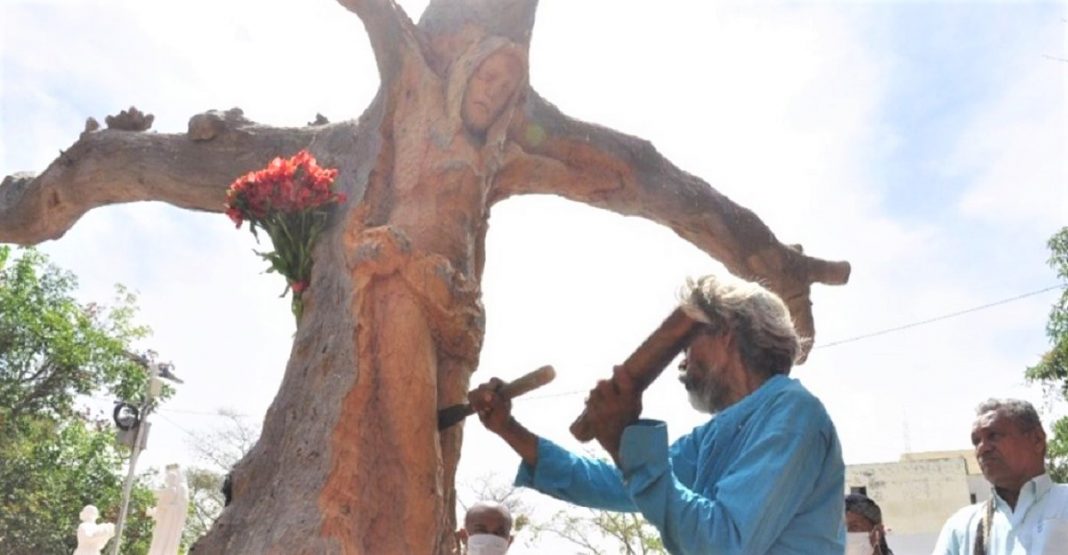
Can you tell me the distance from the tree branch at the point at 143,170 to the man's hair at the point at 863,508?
282cm

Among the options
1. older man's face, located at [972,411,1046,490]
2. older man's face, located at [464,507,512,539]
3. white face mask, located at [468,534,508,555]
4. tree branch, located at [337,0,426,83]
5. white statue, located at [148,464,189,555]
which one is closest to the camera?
older man's face, located at [972,411,1046,490]

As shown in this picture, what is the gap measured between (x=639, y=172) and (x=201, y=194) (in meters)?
2.09

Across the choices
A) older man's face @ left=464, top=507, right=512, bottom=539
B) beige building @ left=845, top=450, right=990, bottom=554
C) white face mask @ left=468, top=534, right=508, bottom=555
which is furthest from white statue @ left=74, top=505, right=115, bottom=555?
beige building @ left=845, top=450, right=990, bottom=554

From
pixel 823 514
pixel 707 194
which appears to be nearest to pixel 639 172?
pixel 707 194

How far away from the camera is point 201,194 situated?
425 centimetres

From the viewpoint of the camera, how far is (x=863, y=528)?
412 cm

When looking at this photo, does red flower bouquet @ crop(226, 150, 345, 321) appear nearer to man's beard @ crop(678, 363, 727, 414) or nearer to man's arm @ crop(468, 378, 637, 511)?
man's arm @ crop(468, 378, 637, 511)

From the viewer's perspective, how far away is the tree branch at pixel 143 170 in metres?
4.17

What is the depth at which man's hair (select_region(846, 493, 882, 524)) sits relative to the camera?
4.15 metres

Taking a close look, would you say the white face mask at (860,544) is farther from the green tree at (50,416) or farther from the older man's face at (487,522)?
the green tree at (50,416)

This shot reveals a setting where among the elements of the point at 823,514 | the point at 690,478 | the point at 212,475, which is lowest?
the point at 823,514

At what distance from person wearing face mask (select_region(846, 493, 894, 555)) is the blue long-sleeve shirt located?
228 cm

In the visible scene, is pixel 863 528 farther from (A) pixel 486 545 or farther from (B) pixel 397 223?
(B) pixel 397 223

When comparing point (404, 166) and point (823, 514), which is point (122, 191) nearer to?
point (404, 166)
